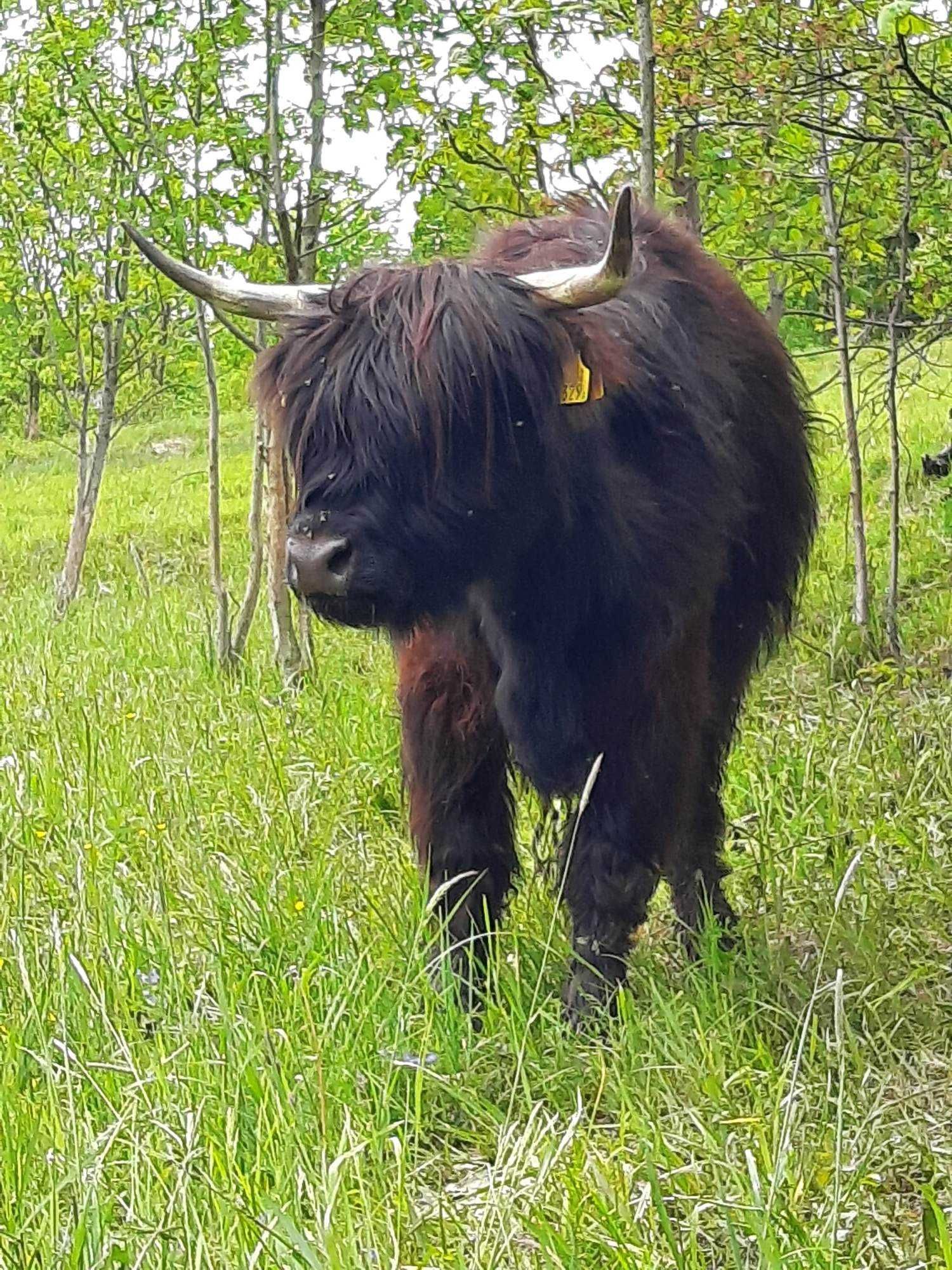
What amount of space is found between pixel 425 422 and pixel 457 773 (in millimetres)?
884

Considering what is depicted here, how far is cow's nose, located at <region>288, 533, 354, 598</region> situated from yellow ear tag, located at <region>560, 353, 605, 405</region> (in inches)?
23.8

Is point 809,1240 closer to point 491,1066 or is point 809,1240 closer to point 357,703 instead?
point 491,1066

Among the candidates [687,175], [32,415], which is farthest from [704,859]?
[32,415]

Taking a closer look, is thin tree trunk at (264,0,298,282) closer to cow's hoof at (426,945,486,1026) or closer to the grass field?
the grass field

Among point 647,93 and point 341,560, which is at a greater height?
point 647,93

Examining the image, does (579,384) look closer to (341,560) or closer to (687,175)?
(341,560)

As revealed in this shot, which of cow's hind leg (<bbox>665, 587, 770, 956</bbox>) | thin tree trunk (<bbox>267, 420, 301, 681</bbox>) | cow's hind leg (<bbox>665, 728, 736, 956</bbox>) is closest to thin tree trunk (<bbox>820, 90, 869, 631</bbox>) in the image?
cow's hind leg (<bbox>665, 587, 770, 956</bbox>)

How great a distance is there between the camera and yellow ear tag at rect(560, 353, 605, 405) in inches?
128

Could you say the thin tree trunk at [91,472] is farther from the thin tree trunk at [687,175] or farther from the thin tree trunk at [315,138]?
the thin tree trunk at [687,175]

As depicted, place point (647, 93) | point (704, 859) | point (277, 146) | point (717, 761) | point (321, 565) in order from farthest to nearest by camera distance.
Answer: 1. point (277, 146)
2. point (647, 93)
3. point (717, 761)
4. point (704, 859)
5. point (321, 565)

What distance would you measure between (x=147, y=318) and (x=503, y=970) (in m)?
8.97

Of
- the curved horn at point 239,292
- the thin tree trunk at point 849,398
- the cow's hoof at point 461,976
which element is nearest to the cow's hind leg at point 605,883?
the cow's hoof at point 461,976

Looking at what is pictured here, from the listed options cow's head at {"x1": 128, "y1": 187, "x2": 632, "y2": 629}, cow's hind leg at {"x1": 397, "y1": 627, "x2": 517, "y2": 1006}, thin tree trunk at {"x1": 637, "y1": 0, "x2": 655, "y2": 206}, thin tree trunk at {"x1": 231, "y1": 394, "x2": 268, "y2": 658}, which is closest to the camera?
cow's head at {"x1": 128, "y1": 187, "x2": 632, "y2": 629}

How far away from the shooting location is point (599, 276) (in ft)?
10.3
